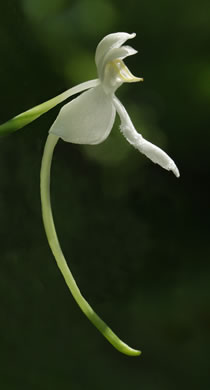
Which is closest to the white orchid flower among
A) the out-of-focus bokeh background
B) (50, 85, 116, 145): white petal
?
(50, 85, 116, 145): white petal

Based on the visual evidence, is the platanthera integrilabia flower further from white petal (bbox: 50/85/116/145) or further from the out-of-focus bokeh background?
the out-of-focus bokeh background

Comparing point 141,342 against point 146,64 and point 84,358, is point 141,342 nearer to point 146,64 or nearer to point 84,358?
point 84,358

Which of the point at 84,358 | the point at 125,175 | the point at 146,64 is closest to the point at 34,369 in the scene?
the point at 84,358

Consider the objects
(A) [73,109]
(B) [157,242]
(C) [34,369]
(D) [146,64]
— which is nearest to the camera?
(A) [73,109]

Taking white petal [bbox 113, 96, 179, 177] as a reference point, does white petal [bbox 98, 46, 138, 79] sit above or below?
above

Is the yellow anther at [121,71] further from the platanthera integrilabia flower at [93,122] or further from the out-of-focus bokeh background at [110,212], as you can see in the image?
the out-of-focus bokeh background at [110,212]

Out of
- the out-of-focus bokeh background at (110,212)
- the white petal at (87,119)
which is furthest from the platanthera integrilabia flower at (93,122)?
the out-of-focus bokeh background at (110,212)

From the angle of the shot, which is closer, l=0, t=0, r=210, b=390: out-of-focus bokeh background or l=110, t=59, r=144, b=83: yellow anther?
l=110, t=59, r=144, b=83: yellow anther
